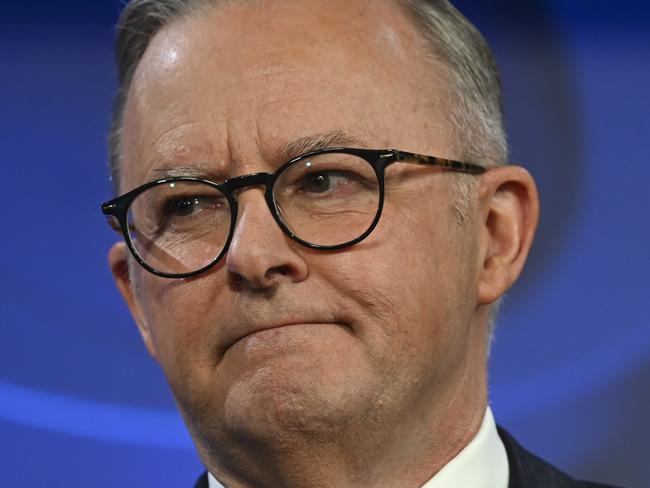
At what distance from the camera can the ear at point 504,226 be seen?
7.09 feet

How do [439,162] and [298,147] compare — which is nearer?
[298,147]

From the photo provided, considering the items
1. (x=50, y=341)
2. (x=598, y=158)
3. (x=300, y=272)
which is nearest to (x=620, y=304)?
(x=598, y=158)

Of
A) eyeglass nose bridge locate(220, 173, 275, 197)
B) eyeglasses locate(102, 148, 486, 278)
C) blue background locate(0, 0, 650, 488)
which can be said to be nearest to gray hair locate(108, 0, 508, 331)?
eyeglasses locate(102, 148, 486, 278)

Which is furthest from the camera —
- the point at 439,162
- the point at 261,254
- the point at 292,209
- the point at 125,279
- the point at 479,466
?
the point at 125,279

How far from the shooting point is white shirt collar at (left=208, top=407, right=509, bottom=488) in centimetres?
210

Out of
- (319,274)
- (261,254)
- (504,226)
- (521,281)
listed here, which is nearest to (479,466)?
(504,226)

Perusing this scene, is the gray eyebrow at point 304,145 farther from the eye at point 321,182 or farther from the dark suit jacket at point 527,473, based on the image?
the dark suit jacket at point 527,473

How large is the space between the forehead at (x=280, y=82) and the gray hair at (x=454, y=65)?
5 centimetres

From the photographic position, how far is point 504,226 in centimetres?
221

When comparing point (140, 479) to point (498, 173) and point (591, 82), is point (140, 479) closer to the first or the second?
point (498, 173)

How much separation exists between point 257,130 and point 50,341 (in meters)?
1.25

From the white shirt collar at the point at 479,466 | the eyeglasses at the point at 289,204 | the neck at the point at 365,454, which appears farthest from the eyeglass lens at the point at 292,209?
the white shirt collar at the point at 479,466

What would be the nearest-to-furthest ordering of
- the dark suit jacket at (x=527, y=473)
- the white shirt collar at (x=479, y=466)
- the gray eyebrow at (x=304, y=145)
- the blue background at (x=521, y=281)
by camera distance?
the gray eyebrow at (x=304, y=145) < the white shirt collar at (x=479, y=466) < the dark suit jacket at (x=527, y=473) < the blue background at (x=521, y=281)

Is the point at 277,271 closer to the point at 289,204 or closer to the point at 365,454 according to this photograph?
the point at 289,204
